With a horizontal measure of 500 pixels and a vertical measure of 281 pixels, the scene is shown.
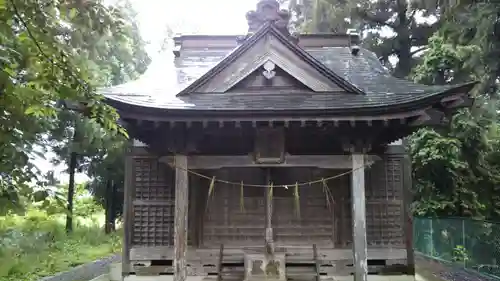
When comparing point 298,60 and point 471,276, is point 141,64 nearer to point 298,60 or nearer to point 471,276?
point 298,60

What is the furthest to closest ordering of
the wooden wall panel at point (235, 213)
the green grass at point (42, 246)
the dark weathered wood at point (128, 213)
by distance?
the wooden wall panel at point (235, 213) → the dark weathered wood at point (128, 213) → the green grass at point (42, 246)

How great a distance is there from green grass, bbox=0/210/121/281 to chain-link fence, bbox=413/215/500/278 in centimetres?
1082

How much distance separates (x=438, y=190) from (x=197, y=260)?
11.1m

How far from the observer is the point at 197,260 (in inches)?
408

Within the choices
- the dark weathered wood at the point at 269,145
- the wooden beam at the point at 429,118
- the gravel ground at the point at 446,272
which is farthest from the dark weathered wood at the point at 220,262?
the gravel ground at the point at 446,272

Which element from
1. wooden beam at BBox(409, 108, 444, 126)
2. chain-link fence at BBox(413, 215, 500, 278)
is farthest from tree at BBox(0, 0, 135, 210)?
chain-link fence at BBox(413, 215, 500, 278)

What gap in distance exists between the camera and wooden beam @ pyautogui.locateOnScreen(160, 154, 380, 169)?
9062 mm

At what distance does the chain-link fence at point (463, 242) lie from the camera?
1191 cm

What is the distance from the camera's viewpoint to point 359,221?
876cm

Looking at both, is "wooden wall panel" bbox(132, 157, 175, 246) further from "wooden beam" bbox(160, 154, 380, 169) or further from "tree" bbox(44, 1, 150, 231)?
A: "tree" bbox(44, 1, 150, 231)

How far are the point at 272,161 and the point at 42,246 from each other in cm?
455

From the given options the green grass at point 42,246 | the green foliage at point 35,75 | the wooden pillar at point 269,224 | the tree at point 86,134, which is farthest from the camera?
the tree at point 86,134

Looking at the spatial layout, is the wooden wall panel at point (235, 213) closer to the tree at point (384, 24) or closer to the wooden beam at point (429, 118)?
the wooden beam at point (429, 118)

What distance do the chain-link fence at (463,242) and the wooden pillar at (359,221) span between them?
192 inches
